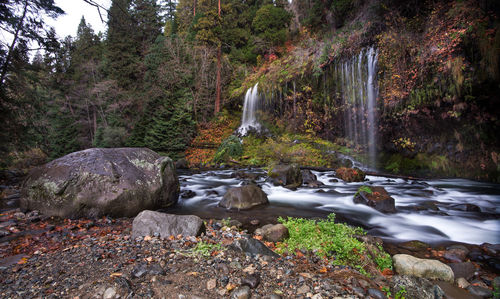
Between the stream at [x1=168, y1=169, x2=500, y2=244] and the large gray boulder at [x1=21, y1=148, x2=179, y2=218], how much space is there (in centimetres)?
100

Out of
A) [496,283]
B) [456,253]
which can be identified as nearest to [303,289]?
[496,283]

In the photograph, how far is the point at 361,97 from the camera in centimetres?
1088

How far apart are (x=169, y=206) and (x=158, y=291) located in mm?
4054

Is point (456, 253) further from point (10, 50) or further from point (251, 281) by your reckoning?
point (10, 50)

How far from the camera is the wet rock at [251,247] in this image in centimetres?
297

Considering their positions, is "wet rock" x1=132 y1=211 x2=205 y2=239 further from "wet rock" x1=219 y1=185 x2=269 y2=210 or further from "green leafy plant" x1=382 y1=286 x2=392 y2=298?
"green leafy plant" x1=382 y1=286 x2=392 y2=298

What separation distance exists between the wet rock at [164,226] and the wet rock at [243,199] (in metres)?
2.09

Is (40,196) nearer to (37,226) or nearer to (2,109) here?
(37,226)

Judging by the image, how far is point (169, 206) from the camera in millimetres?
5949

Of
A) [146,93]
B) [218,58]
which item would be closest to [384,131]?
[218,58]

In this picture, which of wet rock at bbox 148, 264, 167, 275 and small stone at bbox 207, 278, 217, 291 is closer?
small stone at bbox 207, 278, 217, 291

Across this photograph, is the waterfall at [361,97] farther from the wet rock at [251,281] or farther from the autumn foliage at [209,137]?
the wet rock at [251,281]

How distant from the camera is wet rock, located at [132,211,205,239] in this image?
3.47 m

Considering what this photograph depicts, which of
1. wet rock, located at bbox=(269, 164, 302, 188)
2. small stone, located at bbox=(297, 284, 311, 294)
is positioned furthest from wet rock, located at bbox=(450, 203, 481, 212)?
small stone, located at bbox=(297, 284, 311, 294)
